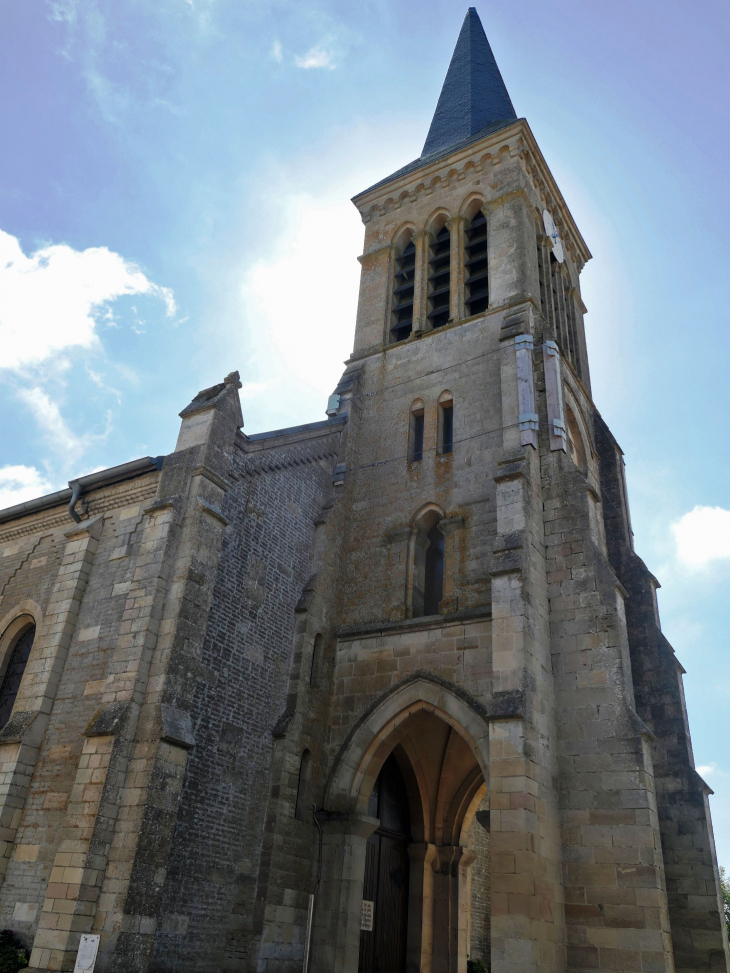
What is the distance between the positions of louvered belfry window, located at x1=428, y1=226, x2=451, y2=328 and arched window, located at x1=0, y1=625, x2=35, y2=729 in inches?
463

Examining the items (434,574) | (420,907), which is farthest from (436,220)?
(420,907)

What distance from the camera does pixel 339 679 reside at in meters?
14.7

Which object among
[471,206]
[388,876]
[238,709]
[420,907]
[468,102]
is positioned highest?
[468,102]

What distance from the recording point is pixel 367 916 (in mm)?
14305

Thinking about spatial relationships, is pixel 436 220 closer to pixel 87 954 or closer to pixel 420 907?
pixel 420 907

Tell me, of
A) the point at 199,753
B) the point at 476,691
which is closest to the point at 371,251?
the point at 476,691

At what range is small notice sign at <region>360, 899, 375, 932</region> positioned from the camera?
14180mm

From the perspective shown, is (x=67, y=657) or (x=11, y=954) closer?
(x=11, y=954)

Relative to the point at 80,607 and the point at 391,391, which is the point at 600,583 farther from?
the point at 80,607

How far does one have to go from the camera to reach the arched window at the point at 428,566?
15.2 meters

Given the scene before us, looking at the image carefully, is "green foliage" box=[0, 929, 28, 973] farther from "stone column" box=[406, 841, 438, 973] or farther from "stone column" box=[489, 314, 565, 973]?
"stone column" box=[406, 841, 438, 973]

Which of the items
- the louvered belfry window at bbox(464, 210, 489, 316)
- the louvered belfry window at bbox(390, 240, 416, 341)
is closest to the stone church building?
the louvered belfry window at bbox(464, 210, 489, 316)

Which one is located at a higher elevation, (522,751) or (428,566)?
(428,566)

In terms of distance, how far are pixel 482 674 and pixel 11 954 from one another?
26.0 feet
